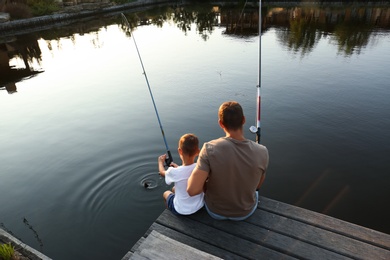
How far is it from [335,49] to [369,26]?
730 centimetres

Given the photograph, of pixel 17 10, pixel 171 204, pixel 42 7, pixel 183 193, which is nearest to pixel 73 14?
pixel 42 7

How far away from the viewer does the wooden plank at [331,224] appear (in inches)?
114

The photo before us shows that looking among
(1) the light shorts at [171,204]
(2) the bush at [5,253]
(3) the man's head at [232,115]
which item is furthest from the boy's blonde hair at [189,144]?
(2) the bush at [5,253]

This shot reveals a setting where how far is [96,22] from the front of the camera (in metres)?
28.5

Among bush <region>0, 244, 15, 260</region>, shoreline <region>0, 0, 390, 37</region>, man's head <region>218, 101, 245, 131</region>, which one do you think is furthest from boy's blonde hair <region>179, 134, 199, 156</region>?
shoreline <region>0, 0, 390, 37</region>

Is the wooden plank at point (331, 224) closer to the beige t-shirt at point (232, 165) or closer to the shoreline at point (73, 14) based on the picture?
the beige t-shirt at point (232, 165)

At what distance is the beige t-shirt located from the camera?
268 centimetres

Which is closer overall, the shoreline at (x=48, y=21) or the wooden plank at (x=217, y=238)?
the wooden plank at (x=217, y=238)

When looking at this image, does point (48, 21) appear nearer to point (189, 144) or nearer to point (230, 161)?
point (189, 144)

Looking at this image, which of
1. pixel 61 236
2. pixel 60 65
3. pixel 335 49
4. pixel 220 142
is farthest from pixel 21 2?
pixel 220 142

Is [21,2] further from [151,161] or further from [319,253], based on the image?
[319,253]

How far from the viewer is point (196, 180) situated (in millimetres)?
2770

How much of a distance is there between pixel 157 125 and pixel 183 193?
5063mm

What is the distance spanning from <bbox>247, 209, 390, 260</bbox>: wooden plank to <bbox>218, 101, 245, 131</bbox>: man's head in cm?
124
